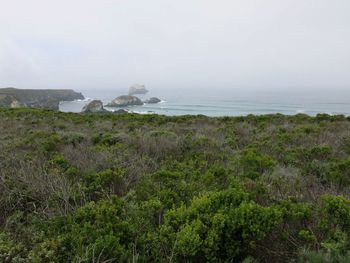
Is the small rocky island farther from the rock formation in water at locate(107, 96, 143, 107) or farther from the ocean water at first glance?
the ocean water

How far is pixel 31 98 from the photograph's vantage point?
273 feet

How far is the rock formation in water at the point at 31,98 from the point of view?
63544mm

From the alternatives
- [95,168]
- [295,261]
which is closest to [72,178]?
[95,168]

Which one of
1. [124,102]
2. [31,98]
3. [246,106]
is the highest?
[31,98]

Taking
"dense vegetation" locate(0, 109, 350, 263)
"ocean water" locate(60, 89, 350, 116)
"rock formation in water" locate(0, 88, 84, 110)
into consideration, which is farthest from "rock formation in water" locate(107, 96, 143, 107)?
"dense vegetation" locate(0, 109, 350, 263)

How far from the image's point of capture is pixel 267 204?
10.3 ft

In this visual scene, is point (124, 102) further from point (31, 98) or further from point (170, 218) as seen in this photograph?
point (170, 218)

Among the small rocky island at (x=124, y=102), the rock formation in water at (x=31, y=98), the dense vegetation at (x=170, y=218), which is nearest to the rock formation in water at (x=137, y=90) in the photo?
the rock formation in water at (x=31, y=98)

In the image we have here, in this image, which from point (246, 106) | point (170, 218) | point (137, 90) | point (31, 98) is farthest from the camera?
point (137, 90)

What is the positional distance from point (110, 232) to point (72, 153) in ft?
12.8

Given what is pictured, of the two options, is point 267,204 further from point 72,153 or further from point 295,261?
point 72,153

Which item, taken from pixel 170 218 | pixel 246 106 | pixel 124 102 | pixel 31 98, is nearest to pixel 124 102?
pixel 124 102

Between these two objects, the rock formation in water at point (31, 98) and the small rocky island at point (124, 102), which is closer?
the rock formation in water at point (31, 98)

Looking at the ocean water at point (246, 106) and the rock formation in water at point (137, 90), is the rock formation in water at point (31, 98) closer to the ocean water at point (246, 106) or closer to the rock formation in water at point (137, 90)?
the ocean water at point (246, 106)
